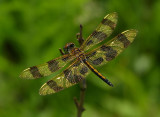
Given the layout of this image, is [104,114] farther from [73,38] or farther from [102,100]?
[73,38]

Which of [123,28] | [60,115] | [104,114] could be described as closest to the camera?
[60,115]

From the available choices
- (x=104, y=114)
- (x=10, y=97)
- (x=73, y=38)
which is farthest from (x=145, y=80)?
(x=10, y=97)

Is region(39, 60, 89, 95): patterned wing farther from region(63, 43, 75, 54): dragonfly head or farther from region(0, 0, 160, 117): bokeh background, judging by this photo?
region(0, 0, 160, 117): bokeh background

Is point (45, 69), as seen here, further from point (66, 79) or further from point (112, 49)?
point (112, 49)

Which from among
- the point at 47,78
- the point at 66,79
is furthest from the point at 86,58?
the point at 47,78

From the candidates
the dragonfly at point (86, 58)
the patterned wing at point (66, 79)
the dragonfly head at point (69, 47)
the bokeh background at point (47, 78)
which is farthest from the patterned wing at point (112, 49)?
the bokeh background at point (47, 78)

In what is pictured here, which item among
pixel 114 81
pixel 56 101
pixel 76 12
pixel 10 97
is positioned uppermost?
pixel 76 12
